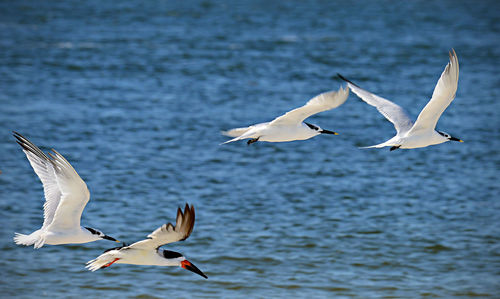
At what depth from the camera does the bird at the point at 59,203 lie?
28.2ft

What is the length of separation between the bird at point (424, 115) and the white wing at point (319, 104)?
0.54 metres

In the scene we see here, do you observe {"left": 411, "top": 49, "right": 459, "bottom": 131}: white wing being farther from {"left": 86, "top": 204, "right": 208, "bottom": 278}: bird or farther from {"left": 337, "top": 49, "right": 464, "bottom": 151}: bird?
{"left": 86, "top": 204, "right": 208, "bottom": 278}: bird

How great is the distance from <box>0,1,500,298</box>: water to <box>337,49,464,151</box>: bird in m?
3.68

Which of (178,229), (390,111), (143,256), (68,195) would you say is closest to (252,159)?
(390,111)

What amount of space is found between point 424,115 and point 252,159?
1018cm

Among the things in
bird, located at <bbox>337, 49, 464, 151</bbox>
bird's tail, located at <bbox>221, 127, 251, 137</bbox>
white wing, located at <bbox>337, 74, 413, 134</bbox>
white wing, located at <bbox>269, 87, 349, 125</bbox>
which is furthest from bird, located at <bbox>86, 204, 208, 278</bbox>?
white wing, located at <bbox>337, 74, 413, 134</bbox>

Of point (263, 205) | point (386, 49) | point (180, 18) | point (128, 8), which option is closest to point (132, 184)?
point (263, 205)

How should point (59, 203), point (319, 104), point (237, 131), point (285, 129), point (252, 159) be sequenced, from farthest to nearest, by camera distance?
1. point (252, 159)
2. point (237, 131)
3. point (285, 129)
4. point (59, 203)
5. point (319, 104)

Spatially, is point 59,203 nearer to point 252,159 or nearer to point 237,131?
point 237,131

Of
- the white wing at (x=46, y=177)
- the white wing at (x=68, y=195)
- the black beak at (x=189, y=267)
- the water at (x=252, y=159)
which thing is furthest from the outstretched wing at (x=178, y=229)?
the water at (x=252, y=159)

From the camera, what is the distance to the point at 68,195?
8711 mm

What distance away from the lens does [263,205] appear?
16250 millimetres

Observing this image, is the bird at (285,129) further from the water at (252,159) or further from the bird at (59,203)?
the water at (252,159)

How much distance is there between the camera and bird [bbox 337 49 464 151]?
8789mm
